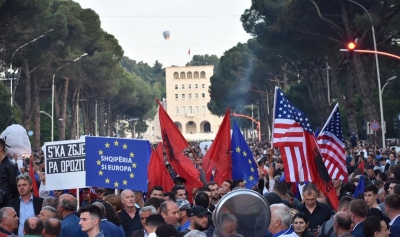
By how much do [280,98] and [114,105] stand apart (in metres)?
87.2

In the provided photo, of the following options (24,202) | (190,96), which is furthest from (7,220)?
(190,96)

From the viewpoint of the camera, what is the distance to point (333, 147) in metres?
13.1

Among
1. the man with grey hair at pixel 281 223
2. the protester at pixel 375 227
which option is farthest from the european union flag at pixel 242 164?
the protester at pixel 375 227

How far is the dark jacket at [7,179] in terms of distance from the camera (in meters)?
9.73

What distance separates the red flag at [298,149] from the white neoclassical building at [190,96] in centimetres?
14982

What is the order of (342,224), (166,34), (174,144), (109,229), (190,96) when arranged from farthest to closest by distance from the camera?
(190,96) < (166,34) < (174,144) < (109,229) < (342,224)

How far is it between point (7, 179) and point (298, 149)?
3.68m

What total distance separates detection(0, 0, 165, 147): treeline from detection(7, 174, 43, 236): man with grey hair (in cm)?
2355

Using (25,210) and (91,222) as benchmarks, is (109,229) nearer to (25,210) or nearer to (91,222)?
(91,222)

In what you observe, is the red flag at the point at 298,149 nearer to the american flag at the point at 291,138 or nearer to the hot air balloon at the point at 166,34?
the american flag at the point at 291,138

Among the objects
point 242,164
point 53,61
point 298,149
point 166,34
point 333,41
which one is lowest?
point 242,164

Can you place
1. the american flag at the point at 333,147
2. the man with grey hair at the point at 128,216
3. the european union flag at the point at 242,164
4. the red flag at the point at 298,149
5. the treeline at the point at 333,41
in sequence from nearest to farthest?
the man with grey hair at the point at 128,216
the red flag at the point at 298,149
the american flag at the point at 333,147
the european union flag at the point at 242,164
the treeline at the point at 333,41

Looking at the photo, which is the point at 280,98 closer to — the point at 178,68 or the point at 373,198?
the point at 373,198

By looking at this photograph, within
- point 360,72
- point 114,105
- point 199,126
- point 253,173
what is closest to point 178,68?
point 199,126
